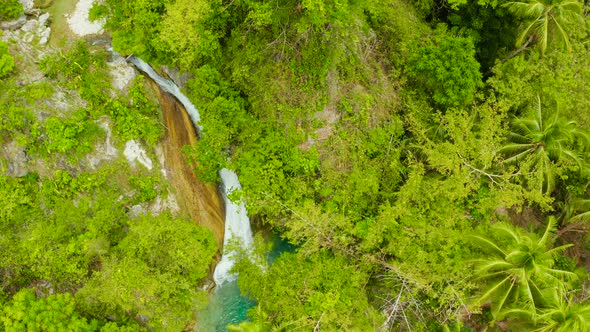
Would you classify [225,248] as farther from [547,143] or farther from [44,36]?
[547,143]

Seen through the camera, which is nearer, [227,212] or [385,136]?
[385,136]

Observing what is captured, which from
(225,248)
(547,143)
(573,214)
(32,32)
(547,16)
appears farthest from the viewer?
(225,248)

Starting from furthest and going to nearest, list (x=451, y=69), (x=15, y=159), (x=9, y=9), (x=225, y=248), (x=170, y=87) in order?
(x=225, y=248), (x=170, y=87), (x=9, y=9), (x=15, y=159), (x=451, y=69)

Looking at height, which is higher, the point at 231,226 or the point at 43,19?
the point at 43,19

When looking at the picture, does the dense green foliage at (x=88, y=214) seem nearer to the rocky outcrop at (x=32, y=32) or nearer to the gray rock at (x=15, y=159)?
the gray rock at (x=15, y=159)

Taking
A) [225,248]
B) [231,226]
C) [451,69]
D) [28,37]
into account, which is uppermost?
[28,37]

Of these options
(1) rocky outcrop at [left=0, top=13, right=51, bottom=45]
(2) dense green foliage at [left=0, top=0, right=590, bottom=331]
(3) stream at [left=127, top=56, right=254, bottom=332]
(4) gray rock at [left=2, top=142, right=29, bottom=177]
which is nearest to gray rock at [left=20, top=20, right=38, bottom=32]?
(1) rocky outcrop at [left=0, top=13, right=51, bottom=45]

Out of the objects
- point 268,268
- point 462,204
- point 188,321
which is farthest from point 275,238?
point 462,204

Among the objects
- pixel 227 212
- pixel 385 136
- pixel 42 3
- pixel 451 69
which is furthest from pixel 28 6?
pixel 451 69
